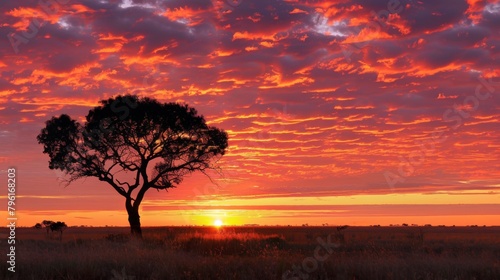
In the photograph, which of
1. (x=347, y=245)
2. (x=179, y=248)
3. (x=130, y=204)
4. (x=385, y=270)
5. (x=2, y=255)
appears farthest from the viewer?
(x=130, y=204)

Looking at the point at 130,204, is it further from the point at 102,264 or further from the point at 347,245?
the point at 102,264

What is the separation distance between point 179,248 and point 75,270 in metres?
9.17

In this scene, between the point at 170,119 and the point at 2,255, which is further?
the point at 170,119

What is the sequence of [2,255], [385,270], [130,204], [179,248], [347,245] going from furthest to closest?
[130,204] < [347,245] < [179,248] < [2,255] < [385,270]

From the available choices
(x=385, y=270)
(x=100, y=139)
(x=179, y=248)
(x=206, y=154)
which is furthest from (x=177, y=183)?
(x=385, y=270)

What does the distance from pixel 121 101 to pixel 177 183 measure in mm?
7956

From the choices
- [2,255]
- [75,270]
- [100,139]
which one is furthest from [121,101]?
[75,270]

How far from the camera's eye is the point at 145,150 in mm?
46062

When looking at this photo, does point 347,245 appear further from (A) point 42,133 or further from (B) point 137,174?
(A) point 42,133

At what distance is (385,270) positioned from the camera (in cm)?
1723

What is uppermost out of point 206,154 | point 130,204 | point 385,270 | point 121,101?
point 121,101

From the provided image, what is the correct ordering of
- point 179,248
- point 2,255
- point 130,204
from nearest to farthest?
point 2,255, point 179,248, point 130,204

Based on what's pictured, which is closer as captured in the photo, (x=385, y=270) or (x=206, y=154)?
(x=385, y=270)

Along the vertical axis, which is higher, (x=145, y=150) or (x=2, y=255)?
(x=145, y=150)
